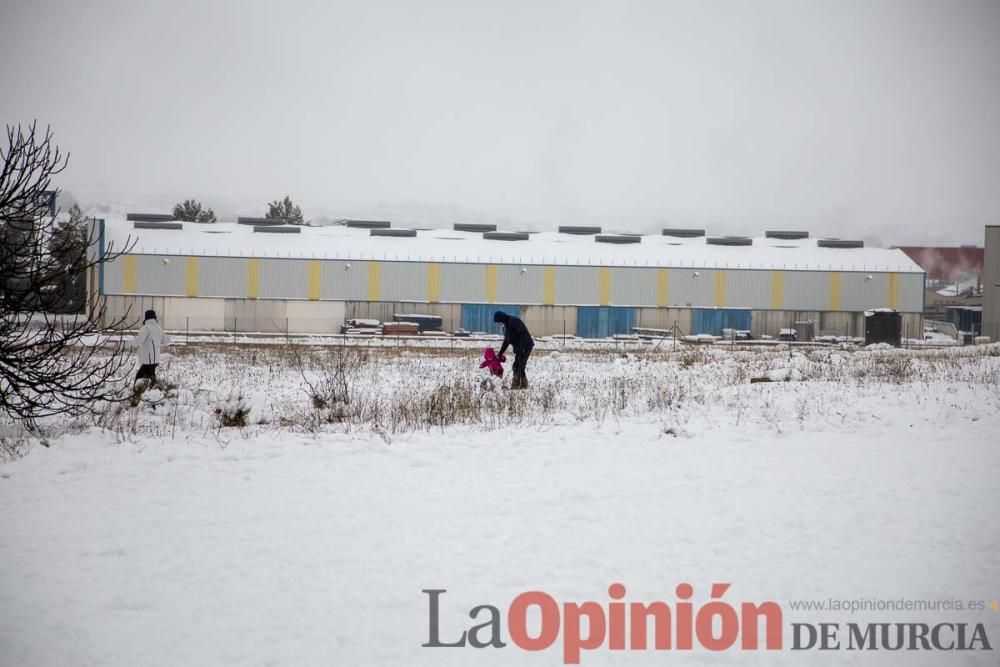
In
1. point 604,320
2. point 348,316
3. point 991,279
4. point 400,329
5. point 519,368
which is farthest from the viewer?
point 604,320

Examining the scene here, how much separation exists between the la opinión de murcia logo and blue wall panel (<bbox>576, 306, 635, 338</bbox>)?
37832 millimetres

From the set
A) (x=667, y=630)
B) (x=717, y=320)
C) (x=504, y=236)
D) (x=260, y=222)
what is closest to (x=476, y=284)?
(x=504, y=236)

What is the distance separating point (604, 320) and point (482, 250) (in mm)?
9025

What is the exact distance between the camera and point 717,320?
42.4m

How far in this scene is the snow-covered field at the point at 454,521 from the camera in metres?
4.12

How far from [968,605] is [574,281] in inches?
1505

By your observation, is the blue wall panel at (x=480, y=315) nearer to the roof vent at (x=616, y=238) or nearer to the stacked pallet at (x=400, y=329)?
the stacked pallet at (x=400, y=329)

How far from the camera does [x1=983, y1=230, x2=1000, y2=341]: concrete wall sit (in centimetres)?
3981

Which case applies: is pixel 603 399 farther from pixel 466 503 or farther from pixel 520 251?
pixel 520 251

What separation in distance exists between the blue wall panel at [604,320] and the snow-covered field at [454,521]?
30.9 metres

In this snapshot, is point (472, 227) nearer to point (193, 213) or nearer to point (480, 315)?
Result: point (480, 315)

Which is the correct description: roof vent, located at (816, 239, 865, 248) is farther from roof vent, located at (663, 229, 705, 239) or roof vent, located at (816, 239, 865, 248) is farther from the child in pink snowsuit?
the child in pink snowsuit

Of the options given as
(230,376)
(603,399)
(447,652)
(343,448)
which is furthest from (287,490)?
(230,376)

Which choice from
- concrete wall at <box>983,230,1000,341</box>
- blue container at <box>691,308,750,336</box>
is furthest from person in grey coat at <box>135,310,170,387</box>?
Answer: concrete wall at <box>983,230,1000,341</box>
